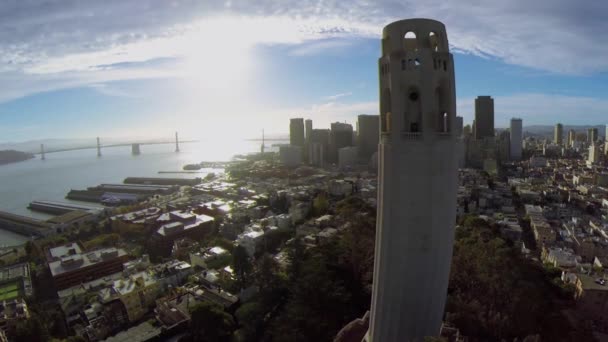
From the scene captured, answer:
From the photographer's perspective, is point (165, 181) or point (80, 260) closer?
point (80, 260)

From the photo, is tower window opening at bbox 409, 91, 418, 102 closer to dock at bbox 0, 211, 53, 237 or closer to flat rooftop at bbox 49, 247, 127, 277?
flat rooftop at bbox 49, 247, 127, 277

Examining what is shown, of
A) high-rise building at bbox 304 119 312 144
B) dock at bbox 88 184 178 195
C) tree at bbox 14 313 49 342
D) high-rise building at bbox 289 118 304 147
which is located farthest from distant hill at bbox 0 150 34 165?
tree at bbox 14 313 49 342

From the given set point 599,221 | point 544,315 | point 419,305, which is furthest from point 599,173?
point 419,305

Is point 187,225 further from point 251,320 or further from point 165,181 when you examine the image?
point 165,181

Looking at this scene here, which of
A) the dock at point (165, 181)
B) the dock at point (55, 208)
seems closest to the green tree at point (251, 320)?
the dock at point (55, 208)

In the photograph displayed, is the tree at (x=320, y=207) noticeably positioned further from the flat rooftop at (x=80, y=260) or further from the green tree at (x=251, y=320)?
the green tree at (x=251, y=320)

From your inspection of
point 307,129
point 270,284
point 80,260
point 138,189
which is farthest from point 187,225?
point 307,129
